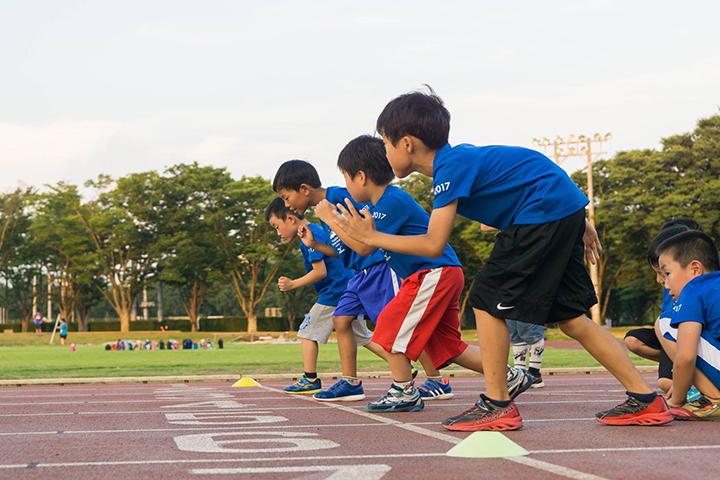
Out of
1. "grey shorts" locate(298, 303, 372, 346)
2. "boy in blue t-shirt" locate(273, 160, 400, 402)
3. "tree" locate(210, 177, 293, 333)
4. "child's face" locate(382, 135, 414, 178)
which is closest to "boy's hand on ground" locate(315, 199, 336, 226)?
"child's face" locate(382, 135, 414, 178)

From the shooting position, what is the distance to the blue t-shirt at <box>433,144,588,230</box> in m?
5.09

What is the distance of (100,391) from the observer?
422 inches

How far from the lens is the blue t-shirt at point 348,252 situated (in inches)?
293

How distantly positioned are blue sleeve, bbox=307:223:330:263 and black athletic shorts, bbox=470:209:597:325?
322 centimetres

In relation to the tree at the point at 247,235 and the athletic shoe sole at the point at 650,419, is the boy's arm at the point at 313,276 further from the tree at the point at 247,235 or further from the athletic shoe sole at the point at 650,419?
the tree at the point at 247,235

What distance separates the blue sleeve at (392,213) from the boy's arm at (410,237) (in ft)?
4.18

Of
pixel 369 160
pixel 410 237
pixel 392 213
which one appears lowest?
pixel 410 237

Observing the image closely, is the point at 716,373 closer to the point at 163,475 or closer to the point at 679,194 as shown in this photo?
the point at 163,475

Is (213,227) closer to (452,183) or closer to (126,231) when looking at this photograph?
(126,231)

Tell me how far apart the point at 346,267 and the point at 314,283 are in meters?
1.15

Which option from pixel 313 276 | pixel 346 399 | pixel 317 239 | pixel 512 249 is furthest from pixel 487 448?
pixel 313 276

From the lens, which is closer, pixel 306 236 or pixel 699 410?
pixel 699 410

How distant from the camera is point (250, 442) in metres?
4.88

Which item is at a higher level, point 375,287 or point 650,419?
point 375,287
